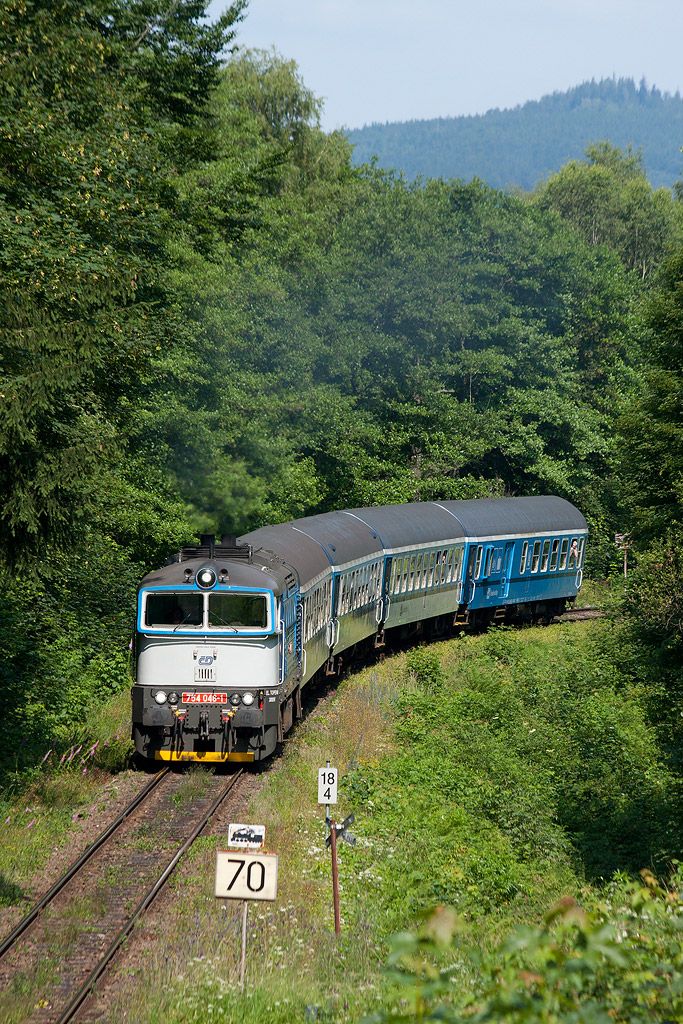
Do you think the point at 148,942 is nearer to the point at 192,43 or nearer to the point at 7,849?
the point at 7,849

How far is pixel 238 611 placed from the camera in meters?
18.4

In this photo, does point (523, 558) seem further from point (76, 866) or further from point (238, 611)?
point (76, 866)

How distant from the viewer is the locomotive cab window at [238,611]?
60.3 feet

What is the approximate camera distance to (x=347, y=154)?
213 feet

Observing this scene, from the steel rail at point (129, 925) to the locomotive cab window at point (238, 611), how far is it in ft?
8.40

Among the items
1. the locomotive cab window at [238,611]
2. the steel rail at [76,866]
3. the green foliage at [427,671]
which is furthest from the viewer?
the green foliage at [427,671]

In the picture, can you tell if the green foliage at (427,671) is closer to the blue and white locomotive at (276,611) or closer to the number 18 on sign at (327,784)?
the blue and white locomotive at (276,611)

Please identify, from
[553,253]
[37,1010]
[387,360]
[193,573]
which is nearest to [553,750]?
[193,573]

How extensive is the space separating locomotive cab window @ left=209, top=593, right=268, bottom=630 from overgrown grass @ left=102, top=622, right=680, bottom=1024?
2585 millimetres

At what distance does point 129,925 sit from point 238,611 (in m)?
6.59

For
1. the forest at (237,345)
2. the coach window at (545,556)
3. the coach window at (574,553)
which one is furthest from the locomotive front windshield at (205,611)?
the coach window at (574,553)

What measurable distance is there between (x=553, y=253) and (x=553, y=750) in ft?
103

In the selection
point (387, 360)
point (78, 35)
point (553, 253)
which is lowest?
point (387, 360)

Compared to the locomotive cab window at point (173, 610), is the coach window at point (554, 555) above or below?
below
